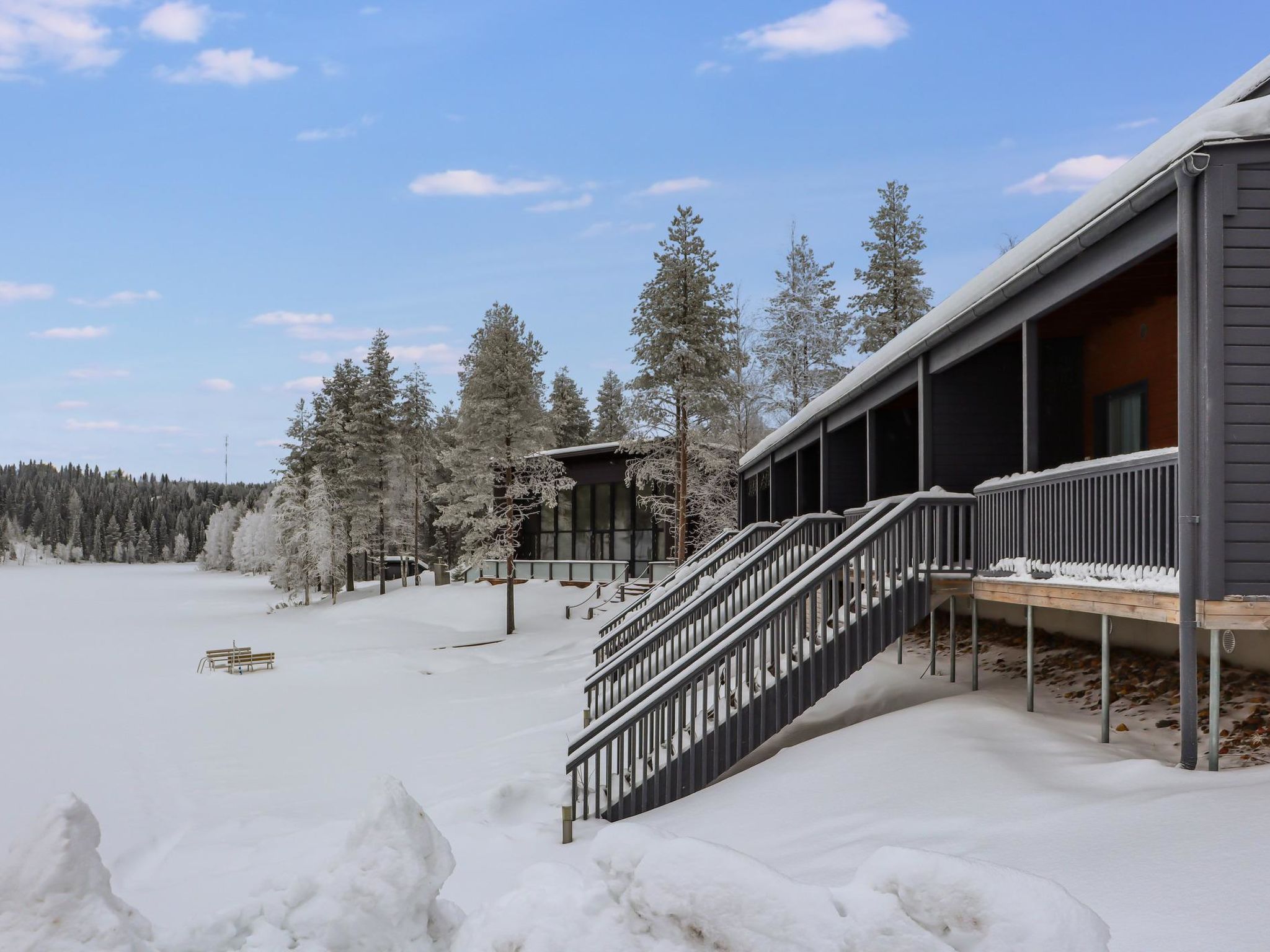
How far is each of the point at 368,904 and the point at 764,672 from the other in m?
5.31

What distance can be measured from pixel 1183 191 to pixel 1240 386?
144cm

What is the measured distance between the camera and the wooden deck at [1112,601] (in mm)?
6059

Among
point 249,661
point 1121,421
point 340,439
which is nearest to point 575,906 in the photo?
point 1121,421

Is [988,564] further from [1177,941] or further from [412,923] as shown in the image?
[412,923]

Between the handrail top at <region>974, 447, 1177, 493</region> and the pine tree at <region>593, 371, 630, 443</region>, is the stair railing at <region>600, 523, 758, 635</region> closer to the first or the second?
the handrail top at <region>974, 447, 1177, 493</region>

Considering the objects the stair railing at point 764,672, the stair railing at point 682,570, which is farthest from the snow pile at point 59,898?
the stair railing at point 682,570

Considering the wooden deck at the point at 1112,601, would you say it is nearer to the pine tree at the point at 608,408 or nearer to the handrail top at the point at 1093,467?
the handrail top at the point at 1093,467

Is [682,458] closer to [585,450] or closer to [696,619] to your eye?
[585,450]

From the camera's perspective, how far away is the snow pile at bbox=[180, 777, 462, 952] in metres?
3.87

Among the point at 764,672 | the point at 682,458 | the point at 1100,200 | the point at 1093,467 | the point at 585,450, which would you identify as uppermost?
the point at 1100,200

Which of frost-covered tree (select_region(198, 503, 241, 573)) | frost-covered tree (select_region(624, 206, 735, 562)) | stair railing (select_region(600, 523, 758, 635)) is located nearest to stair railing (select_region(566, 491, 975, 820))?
stair railing (select_region(600, 523, 758, 635))

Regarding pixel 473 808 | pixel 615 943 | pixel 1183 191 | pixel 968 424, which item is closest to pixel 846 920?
pixel 615 943

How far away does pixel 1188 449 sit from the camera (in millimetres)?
6246

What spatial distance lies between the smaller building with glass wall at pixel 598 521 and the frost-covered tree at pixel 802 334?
695cm
